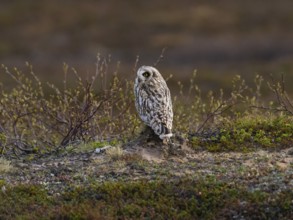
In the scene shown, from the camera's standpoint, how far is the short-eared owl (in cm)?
1204

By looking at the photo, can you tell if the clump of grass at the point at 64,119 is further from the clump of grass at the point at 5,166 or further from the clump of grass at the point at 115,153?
the clump of grass at the point at 115,153

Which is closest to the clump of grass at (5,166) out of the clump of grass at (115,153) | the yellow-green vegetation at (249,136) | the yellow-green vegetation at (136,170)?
the yellow-green vegetation at (136,170)

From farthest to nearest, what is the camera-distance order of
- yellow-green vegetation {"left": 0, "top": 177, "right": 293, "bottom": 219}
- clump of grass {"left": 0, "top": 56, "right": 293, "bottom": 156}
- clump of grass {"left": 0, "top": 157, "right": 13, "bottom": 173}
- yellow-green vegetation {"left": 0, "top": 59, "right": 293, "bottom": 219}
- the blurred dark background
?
the blurred dark background < clump of grass {"left": 0, "top": 56, "right": 293, "bottom": 156} < clump of grass {"left": 0, "top": 157, "right": 13, "bottom": 173} < yellow-green vegetation {"left": 0, "top": 59, "right": 293, "bottom": 219} < yellow-green vegetation {"left": 0, "top": 177, "right": 293, "bottom": 219}

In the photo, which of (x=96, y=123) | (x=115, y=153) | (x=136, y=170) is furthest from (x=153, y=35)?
(x=136, y=170)

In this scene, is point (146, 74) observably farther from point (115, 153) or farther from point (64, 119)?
point (64, 119)

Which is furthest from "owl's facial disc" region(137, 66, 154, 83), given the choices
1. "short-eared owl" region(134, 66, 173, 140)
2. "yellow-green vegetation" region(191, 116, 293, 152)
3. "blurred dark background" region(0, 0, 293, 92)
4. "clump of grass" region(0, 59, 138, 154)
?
"blurred dark background" region(0, 0, 293, 92)

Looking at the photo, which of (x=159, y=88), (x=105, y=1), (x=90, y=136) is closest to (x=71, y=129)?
(x=90, y=136)

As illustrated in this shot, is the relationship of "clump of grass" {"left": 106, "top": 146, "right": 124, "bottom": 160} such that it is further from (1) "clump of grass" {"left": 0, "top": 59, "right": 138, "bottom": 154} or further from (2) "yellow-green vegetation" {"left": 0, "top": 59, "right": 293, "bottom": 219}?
(1) "clump of grass" {"left": 0, "top": 59, "right": 138, "bottom": 154}

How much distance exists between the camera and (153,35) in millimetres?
49625

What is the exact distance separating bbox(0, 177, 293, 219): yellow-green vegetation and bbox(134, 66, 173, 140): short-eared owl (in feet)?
4.34

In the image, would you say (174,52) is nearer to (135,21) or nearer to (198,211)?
(135,21)

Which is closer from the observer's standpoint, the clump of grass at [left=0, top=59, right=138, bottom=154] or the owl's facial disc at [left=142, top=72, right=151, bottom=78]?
the owl's facial disc at [left=142, top=72, right=151, bottom=78]

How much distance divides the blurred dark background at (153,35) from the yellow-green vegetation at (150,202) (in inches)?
1201

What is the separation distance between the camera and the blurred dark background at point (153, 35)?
45.1 m
